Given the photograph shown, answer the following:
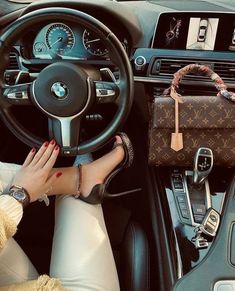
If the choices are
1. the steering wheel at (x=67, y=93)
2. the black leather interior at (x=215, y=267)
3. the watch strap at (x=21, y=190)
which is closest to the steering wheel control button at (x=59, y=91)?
the steering wheel at (x=67, y=93)

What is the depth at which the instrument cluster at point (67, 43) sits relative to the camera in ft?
5.37

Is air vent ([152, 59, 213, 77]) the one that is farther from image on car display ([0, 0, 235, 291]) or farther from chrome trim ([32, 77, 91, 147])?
chrome trim ([32, 77, 91, 147])

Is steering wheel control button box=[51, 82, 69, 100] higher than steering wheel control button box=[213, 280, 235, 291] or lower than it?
higher

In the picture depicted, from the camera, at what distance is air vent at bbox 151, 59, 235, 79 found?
1.68m

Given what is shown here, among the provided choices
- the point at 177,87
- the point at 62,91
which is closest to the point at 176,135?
the point at 177,87

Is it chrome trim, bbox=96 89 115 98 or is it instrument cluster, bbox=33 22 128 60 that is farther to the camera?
instrument cluster, bbox=33 22 128 60

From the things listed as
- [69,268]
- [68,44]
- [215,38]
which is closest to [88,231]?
[69,268]

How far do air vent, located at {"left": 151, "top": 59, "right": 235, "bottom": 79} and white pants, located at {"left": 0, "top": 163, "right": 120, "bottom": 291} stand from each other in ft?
1.67

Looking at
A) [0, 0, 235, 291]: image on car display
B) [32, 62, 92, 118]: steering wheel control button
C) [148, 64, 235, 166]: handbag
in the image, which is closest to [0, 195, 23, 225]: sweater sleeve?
[0, 0, 235, 291]: image on car display

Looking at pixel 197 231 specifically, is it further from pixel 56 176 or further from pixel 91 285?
pixel 56 176

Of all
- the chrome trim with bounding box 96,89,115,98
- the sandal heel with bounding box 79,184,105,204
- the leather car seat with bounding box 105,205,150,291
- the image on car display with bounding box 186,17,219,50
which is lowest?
the leather car seat with bounding box 105,205,150,291

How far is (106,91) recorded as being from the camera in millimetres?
1377

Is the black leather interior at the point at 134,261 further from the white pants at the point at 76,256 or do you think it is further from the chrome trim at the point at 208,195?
the chrome trim at the point at 208,195

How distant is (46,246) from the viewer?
1.67 metres
